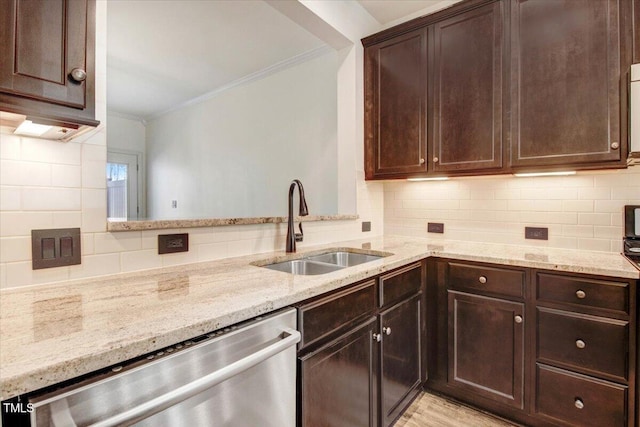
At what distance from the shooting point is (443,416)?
1751 millimetres

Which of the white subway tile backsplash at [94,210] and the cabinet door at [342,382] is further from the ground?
the white subway tile backsplash at [94,210]

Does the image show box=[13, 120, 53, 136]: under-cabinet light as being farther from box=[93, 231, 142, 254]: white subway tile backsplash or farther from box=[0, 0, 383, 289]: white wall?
box=[93, 231, 142, 254]: white subway tile backsplash

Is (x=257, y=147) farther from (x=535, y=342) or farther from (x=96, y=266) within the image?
(x=535, y=342)

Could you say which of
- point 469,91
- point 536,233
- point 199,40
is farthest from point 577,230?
point 199,40

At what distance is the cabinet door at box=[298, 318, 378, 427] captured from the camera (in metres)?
1.06

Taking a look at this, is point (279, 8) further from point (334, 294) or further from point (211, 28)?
point (334, 294)

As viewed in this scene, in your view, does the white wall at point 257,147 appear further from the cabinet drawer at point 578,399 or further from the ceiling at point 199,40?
the cabinet drawer at point 578,399

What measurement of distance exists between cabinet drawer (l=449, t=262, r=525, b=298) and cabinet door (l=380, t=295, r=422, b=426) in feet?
0.84

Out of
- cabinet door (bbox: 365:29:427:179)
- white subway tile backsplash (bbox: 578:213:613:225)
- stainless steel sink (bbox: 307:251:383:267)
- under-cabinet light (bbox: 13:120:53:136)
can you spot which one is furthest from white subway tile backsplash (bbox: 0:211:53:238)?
white subway tile backsplash (bbox: 578:213:613:225)

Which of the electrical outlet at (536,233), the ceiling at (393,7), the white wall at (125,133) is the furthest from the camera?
the white wall at (125,133)

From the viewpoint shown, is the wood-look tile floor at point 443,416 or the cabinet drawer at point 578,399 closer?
the cabinet drawer at point 578,399

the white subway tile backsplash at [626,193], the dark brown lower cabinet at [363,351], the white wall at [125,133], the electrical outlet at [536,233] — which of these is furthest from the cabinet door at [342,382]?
the white wall at [125,133]

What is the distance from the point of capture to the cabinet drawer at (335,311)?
1051mm

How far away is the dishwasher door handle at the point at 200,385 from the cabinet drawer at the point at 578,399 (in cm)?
140
